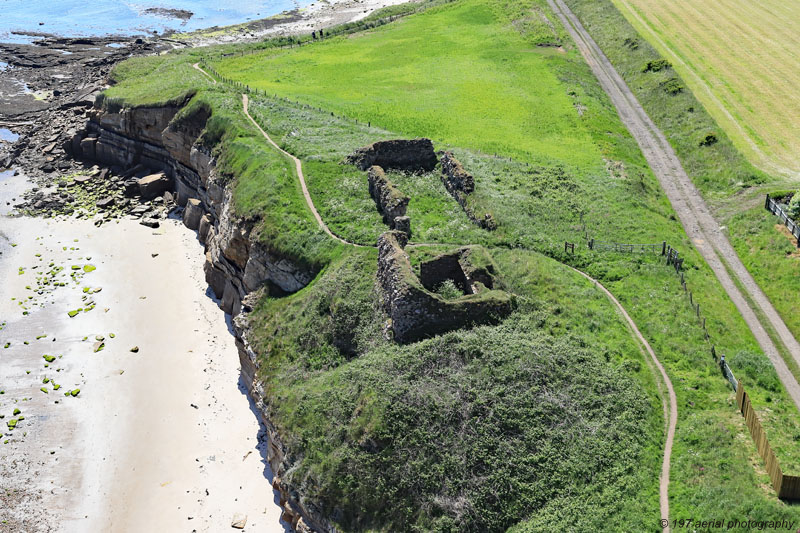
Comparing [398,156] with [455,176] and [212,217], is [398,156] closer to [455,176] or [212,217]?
[455,176]

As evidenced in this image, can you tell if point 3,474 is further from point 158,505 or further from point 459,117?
point 459,117

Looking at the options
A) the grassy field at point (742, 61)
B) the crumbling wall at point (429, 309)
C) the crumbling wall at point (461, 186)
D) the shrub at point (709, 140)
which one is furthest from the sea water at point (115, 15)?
the crumbling wall at point (429, 309)

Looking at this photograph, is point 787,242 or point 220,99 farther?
point 220,99

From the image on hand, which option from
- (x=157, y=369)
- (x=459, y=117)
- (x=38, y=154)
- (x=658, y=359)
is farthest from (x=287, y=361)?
(x=38, y=154)

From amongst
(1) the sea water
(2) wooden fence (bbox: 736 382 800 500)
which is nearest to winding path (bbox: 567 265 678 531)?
(2) wooden fence (bbox: 736 382 800 500)

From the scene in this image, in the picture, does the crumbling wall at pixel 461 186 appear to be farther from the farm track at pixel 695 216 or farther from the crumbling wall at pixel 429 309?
the farm track at pixel 695 216
